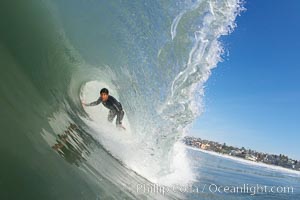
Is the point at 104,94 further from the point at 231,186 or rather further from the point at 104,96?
the point at 231,186

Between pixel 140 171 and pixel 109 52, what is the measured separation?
12.9 ft

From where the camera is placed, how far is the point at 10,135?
14.9ft

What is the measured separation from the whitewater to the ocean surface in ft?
0.08

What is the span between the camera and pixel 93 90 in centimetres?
1196

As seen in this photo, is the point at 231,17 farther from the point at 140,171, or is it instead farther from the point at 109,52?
the point at 140,171

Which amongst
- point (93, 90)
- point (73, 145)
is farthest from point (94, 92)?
point (73, 145)

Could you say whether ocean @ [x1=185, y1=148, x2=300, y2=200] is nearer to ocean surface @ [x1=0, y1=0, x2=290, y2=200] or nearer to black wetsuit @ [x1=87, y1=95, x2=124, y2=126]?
ocean surface @ [x1=0, y1=0, x2=290, y2=200]

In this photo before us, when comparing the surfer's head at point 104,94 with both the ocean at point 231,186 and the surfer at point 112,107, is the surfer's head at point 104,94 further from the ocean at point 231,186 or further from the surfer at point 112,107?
the ocean at point 231,186

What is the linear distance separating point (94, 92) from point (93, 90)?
0.07 meters

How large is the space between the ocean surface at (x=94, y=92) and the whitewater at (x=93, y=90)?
25 millimetres

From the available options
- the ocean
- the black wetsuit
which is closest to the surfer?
the black wetsuit

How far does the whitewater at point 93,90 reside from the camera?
507cm

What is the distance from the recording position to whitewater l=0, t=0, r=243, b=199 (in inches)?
200

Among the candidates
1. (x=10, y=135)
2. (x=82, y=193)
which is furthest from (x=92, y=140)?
(x=10, y=135)
